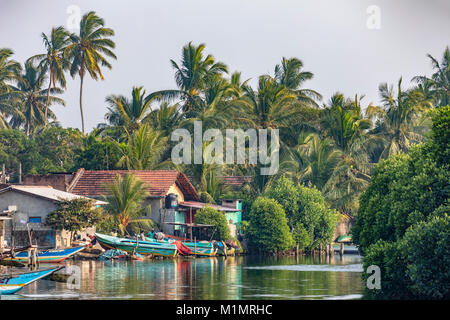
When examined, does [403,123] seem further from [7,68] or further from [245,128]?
[7,68]

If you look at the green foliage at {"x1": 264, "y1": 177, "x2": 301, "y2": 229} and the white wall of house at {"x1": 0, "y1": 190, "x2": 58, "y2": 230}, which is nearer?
the white wall of house at {"x1": 0, "y1": 190, "x2": 58, "y2": 230}

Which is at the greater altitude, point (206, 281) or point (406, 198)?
point (406, 198)

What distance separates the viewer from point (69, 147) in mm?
62688

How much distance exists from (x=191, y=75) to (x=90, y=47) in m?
9.55

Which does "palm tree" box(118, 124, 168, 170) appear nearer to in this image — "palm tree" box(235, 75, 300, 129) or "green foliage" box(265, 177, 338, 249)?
"palm tree" box(235, 75, 300, 129)

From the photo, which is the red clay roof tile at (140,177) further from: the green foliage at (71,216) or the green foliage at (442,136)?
the green foliage at (442,136)

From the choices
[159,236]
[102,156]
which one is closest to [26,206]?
[159,236]

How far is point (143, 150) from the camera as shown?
51344 mm

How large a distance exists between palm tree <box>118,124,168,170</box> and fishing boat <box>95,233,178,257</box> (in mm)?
9702

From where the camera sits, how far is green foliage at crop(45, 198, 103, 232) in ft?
129

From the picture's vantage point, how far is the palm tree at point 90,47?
62250 millimetres

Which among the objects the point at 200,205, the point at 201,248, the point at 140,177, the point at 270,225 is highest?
the point at 140,177

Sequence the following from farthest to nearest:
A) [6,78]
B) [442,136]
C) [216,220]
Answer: [6,78], [216,220], [442,136]

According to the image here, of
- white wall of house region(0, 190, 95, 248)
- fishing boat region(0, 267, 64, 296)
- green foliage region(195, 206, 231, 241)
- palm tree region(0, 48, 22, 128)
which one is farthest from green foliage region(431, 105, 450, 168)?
palm tree region(0, 48, 22, 128)
